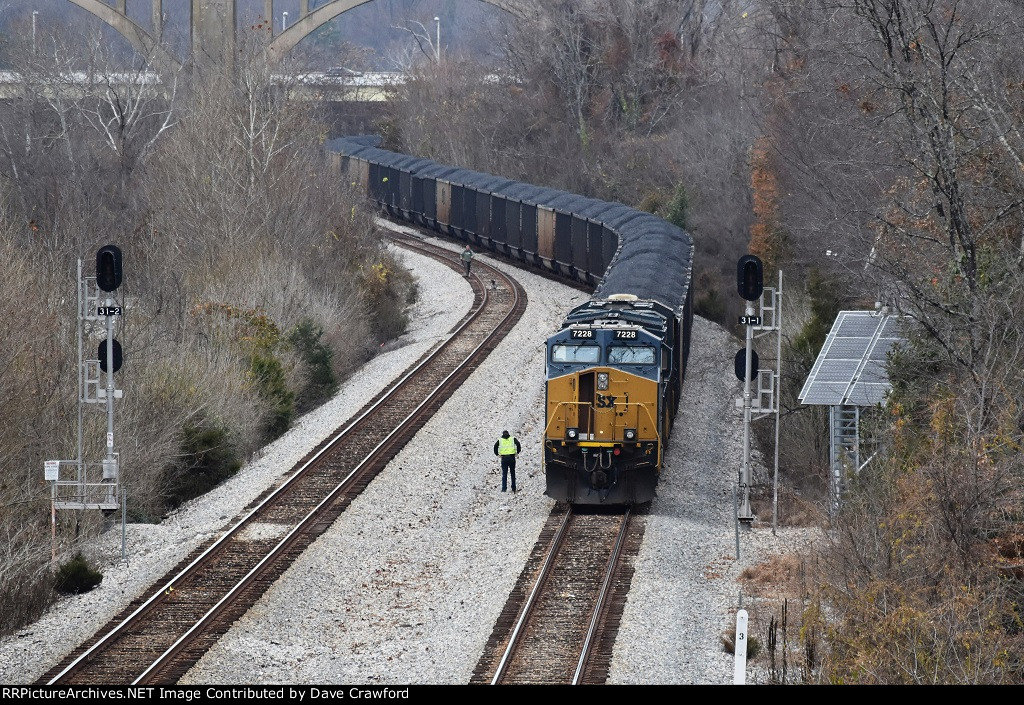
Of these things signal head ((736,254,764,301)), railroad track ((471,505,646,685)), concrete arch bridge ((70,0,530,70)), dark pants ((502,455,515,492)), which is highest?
concrete arch bridge ((70,0,530,70))

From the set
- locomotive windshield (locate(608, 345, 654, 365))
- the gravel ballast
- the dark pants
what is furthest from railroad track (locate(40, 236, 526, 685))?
locomotive windshield (locate(608, 345, 654, 365))

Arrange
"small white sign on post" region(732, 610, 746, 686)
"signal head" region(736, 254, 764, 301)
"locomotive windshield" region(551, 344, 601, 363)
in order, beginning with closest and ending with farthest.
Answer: "small white sign on post" region(732, 610, 746, 686), "signal head" region(736, 254, 764, 301), "locomotive windshield" region(551, 344, 601, 363)

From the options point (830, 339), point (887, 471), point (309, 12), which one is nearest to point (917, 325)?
point (830, 339)

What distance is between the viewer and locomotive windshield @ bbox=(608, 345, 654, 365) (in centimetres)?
2173

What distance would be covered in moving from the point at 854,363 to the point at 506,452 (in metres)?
5.99

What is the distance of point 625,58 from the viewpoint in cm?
6819

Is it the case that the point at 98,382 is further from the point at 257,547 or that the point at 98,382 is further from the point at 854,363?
the point at 854,363

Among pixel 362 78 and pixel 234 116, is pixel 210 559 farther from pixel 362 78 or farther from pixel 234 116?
pixel 362 78

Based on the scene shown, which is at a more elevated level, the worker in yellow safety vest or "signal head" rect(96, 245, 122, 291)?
"signal head" rect(96, 245, 122, 291)

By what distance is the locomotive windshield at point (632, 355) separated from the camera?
21.7 metres

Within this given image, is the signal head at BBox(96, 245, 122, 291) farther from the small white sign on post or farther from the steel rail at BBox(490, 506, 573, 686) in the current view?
the small white sign on post

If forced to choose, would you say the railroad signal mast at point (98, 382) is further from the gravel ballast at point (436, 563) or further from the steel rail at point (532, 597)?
the steel rail at point (532, 597)

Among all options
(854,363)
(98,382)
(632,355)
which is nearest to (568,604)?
(632,355)

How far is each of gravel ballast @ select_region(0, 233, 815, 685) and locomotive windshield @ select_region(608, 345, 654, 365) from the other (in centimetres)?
251
